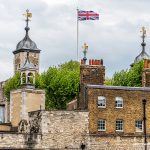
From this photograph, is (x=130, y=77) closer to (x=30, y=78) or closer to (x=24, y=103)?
(x=30, y=78)

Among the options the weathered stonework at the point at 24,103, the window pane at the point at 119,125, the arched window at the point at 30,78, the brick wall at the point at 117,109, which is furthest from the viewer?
the arched window at the point at 30,78

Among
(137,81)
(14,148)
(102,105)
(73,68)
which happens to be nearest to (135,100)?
(102,105)

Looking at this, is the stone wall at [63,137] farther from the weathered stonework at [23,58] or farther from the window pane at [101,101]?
the weathered stonework at [23,58]

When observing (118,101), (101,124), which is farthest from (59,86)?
(101,124)

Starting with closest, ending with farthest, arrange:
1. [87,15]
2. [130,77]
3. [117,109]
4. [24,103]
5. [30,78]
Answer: [117,109] → [24,103] → [87,15] → [30,78] → [130,77]

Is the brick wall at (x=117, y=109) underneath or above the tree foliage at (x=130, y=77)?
underneath

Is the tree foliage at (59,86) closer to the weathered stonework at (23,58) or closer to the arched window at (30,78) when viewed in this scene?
the arched window at (30,78)

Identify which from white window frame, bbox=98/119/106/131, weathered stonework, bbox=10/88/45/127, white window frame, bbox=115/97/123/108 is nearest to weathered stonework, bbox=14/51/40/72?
weathered stonework, bbox=10/88/45/127

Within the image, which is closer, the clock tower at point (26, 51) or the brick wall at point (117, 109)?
the brick wall at point (117, 109)

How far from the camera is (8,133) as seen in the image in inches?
2719

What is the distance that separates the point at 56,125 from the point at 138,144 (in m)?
8.43

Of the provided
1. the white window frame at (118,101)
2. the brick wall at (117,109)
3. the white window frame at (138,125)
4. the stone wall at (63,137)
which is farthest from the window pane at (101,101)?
the white window frame at (138,125)

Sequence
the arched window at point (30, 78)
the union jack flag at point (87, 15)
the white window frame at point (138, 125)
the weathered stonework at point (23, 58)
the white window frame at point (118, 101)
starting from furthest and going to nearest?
the weathered stonework at point (23, 58)
the union jack flag at point (87, 15)
the arched window at point (30, 78)
the white window frame at point (138, 125)
the white window frame at point (118, 101)

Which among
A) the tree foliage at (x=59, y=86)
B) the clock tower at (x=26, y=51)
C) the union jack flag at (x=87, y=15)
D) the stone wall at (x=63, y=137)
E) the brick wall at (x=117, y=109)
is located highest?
the clock tower at (x=26, y=51)
